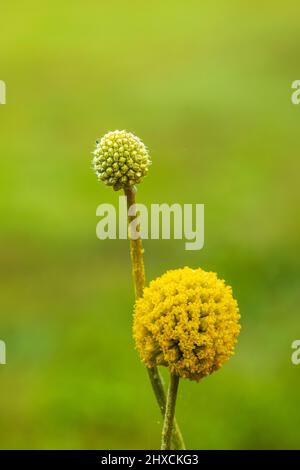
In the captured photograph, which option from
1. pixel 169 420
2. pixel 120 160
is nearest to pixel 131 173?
pixel 120 160

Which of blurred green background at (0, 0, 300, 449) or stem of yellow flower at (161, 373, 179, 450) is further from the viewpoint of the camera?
blurred green background at (0, 0, 300, 449)

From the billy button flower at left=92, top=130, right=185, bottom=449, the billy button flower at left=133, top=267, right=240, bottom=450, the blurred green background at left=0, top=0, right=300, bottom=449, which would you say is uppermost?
the blurred green background at left=0, top=0, right=300, bottom=449

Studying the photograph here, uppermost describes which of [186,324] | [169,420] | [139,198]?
[139,198]

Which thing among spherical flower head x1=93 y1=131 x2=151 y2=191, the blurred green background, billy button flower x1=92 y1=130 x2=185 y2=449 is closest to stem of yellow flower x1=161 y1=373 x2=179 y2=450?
billy button flower x1=92 y1=130 x2=185 y2=449

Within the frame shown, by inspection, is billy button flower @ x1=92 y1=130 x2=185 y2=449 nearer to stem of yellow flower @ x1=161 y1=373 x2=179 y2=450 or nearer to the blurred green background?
stem of yellow flower @ x1=161 y1=373 x2=179 y2=450

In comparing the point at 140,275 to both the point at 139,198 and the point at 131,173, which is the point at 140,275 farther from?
the point at 139,198

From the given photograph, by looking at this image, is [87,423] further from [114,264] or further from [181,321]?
[181,321]

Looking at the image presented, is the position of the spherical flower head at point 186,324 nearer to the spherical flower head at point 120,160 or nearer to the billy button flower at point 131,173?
the billy button flower at point 131,173
